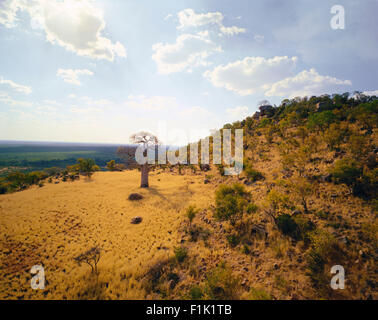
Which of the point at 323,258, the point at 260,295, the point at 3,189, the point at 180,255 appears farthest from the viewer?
the point at 3,189

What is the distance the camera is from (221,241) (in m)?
9.45

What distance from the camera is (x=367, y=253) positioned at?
6.35m

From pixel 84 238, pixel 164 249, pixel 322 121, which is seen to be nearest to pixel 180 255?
pixel 164 249

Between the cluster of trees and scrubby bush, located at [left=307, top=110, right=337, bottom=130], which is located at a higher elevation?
scrubby bush, located at [left=307, top=110, right=337, bottom=130]

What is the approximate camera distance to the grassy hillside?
624 cm

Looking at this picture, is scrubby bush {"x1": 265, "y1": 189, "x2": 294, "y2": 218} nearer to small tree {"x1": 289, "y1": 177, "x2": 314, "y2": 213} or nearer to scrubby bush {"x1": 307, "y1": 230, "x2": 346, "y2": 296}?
small tree {"x1": 289, "y1": 177, "x2": 314, "y2": 213}

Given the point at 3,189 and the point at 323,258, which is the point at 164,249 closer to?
the point at 323,258

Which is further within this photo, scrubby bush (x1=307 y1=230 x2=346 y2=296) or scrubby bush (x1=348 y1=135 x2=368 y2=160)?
scrubby bush (x1=348 y1=135 x2=368 y2=160)

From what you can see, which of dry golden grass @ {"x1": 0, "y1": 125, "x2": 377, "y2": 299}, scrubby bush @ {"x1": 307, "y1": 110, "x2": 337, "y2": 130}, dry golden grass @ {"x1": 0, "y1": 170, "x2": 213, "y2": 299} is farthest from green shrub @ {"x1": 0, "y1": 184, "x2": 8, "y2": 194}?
scrubby bush @ {"x1": 307, "y1": 110, "x2": 337, "y2": 130}

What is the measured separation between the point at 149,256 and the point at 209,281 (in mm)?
4157

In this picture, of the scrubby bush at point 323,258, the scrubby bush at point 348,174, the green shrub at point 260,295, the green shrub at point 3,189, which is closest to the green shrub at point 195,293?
the green shrub at point 260,295

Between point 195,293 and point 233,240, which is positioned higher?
point 233,240

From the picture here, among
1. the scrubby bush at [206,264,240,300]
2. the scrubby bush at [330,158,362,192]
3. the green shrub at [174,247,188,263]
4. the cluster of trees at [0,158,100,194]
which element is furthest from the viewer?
the cluster of trees at [0,158,100,194]

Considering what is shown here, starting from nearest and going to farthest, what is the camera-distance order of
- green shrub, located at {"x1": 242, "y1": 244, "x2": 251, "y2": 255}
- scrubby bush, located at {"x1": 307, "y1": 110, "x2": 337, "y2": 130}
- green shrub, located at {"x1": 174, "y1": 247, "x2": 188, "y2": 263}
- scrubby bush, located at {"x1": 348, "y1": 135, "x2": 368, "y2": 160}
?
green shrub, located at {"x1": 242, "y1": 244, "x2": 251, "y2": 255}, green shrub, located at {"x1": 174, "y1": 247, "x2": 188, "y2": 263}, scrubby bush, located at {"x1": 348, "y1": 135, "x2": 368, "y2": 160}, scrubby bush, located at {"x1": 307, "y1": 110, "x2": 337, "y2": 130}
